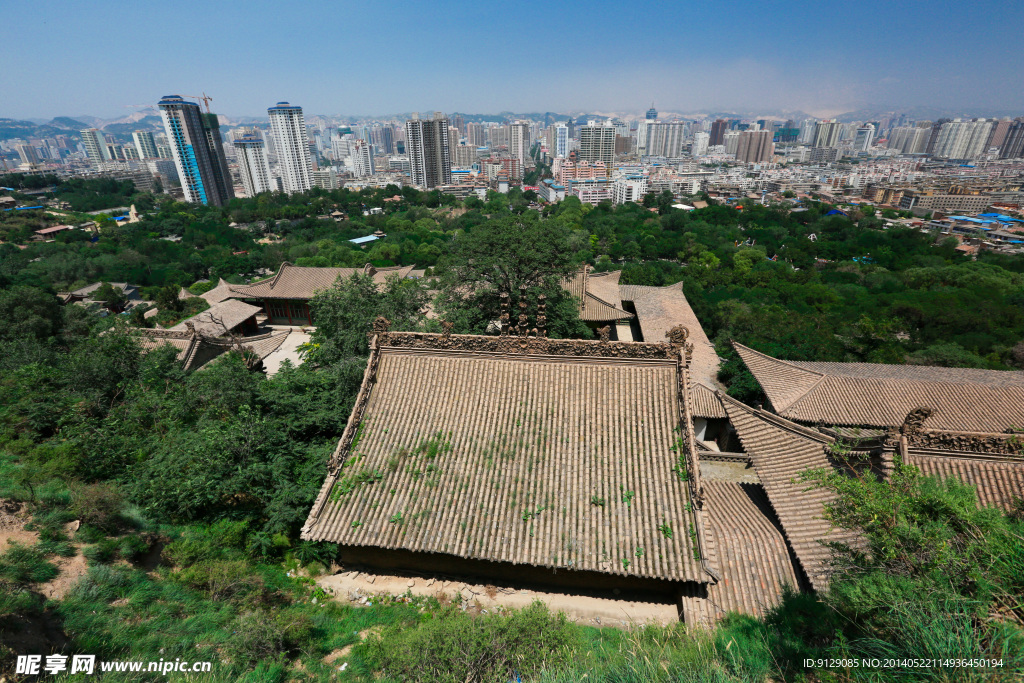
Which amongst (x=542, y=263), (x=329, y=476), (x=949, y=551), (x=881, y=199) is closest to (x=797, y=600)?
(x=949, y=551)

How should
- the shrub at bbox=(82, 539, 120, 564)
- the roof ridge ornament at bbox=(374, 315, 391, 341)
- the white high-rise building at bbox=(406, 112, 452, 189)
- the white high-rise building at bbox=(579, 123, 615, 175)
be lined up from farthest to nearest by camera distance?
the white high-rise building at bbox=(579, 123, 615, 175)
the white high-rise building at bbox=(406, 112, 452, 189)
the roof ridge ornament at bbox=(374, 315, 391, 341)
the shrub at bbox=(82, 539, 120, 564)

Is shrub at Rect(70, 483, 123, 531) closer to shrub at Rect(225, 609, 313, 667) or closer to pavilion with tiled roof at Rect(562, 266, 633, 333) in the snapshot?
shrub at Rect(225, 609, 313, 667)

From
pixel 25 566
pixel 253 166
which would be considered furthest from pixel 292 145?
pixel 25 566

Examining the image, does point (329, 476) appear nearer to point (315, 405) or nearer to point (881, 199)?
point (315, 405)

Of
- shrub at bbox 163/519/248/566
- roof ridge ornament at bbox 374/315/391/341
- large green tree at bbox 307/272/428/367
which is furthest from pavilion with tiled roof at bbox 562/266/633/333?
shrub at bbox 163/519/248/566

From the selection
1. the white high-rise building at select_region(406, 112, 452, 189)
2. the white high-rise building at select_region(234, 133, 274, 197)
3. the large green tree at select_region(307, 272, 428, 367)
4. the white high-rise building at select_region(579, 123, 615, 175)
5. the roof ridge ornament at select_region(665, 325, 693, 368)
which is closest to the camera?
the roof ridge ornament at select_region(665, 325, 693, 368)

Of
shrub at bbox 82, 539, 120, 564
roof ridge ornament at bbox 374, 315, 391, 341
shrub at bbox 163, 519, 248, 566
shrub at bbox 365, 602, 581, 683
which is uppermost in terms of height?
roof ridge ornament at bbox 374, 315, 391, 341

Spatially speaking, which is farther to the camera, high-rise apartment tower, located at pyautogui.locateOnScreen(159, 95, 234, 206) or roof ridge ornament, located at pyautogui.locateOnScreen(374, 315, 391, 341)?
high-rise apartment tower, located at pyautogui.locateOnScreen(159, 95, 234, 206)

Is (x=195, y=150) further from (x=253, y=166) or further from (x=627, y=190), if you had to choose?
(x=627, y=190)
